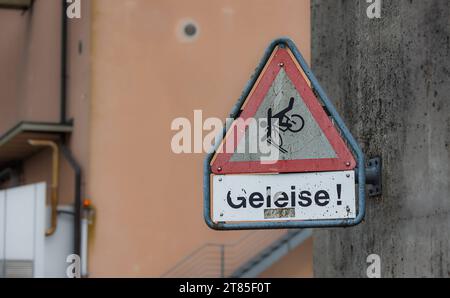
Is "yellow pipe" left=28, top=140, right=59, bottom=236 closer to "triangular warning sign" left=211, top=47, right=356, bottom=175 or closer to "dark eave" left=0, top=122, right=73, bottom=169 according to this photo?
"dark eave" left=0, top=122, right=73, bottom=169

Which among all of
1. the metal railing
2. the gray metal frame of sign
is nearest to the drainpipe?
the metal railing

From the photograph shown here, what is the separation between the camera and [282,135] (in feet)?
17.3

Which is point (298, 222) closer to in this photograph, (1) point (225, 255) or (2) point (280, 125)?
(2) point (280, 125)

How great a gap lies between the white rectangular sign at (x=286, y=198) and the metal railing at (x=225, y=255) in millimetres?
15841

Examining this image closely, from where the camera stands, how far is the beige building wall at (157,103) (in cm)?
2084

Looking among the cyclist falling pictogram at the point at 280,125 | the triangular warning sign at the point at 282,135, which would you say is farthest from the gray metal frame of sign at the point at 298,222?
the cyclist falling pictogram at the point at 280,125

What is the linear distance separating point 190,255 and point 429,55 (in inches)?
611

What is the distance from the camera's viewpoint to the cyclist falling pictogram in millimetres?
5273

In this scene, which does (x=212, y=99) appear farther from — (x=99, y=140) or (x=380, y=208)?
(x=380, y=208)

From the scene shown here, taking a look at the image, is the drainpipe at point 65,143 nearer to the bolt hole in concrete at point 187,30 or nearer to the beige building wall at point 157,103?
the beige building wall at point 157,103

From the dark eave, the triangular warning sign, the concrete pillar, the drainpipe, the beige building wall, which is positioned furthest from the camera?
the dark eave

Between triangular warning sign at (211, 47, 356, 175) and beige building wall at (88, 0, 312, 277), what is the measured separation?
15223 mm

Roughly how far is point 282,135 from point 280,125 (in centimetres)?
5

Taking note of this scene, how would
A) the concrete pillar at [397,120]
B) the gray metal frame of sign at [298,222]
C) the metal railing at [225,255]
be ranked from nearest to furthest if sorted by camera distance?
1. the gray metal frame of sign at [298,222]
2. the concrete pillar at [397,120]
3. the metal railing at [225,255]
